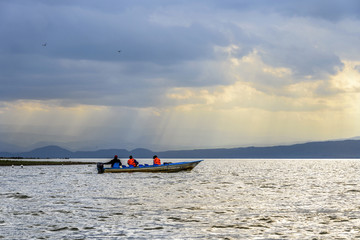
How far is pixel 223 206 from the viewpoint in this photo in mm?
26547

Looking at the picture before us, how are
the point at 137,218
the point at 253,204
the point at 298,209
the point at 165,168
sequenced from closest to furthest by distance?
1. the point at 137,218
2. the point at 298,209
3. the point at 253,204
4. the point at 165,168

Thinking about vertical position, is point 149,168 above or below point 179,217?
above

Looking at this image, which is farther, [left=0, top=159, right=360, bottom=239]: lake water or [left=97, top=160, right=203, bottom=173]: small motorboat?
[left=97, top=160, right=203, bottom=173]: small motorboat

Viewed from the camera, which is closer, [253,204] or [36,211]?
[36,211]

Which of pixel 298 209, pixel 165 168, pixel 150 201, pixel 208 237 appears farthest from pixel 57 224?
pixel 165 168

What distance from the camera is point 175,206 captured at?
26.3 m

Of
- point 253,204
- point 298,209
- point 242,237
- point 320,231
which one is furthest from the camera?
point 253,204

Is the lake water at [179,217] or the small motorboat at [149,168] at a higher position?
the small motorboat at [149,168]

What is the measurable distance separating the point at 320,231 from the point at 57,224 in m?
11.9

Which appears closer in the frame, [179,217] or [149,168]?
[179,217]

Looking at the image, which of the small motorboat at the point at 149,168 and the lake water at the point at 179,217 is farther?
the small motorboat at the point at 149,168

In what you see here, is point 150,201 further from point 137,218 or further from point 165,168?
point 165,168

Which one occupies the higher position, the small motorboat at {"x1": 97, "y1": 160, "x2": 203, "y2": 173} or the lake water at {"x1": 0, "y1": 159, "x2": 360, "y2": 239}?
the small motorboat at {"x1": 97, "y1": 160, "x2": 203, "y2": 173}

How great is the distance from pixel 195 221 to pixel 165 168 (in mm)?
47102
